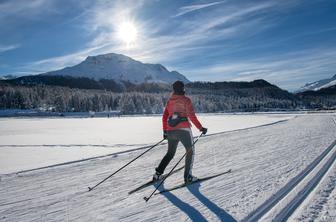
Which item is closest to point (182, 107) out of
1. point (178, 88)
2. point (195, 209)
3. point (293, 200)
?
point (178, 88)

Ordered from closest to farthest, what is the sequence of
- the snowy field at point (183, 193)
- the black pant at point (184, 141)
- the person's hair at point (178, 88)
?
the snowy field at point (183, 193)
the person's hair at point (178, 88)
the black pant at point (184, 141)

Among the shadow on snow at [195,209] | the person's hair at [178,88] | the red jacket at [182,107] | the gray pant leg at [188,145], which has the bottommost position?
the shadow on snow at [195,209]

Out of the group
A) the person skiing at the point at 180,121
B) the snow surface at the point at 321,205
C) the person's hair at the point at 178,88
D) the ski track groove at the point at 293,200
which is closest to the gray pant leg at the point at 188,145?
the person skiing at the point at 180,121

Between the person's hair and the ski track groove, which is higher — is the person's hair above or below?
above

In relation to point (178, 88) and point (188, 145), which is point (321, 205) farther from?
point (178, 88)

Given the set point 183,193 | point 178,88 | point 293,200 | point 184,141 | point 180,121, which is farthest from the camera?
point 184,141

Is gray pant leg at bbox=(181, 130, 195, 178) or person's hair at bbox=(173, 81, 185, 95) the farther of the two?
gray pant leg at bbox=(181, 130, 195, 178)

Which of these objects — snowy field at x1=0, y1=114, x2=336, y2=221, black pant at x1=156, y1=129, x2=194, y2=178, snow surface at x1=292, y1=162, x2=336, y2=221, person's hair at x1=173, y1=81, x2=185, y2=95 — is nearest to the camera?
snow surface at x1=292, y1=162, x2=336, y2=221

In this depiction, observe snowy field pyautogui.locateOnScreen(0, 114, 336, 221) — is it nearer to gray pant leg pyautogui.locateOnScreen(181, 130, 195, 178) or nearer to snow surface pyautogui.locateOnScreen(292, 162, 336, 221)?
snow surface pyautogui.locateOnScreen(292, 162, 336, 221)

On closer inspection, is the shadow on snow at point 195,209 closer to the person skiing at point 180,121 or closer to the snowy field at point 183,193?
the snowy field at point 183,193

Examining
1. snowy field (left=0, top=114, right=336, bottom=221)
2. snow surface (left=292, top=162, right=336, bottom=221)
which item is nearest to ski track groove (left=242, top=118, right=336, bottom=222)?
snowy field (left=0, top=114, right=336, bottom=221)

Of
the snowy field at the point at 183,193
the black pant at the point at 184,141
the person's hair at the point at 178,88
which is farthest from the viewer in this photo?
the black pant at the point at 184,141

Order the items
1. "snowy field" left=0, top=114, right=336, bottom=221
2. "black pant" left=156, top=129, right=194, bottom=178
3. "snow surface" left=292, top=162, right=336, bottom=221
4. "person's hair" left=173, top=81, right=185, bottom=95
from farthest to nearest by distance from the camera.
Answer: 1. "black pant" left=156, top=129, right=194, bottom=178
2. "person's hair" left=173, top=81, right=185, bottom=95
3. "snowy field" left=0, top=114, right=336, bottom=221
4. "snow surface" left=292, top=162, right=336, bottom=221

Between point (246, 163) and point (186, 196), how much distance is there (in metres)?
3.81
